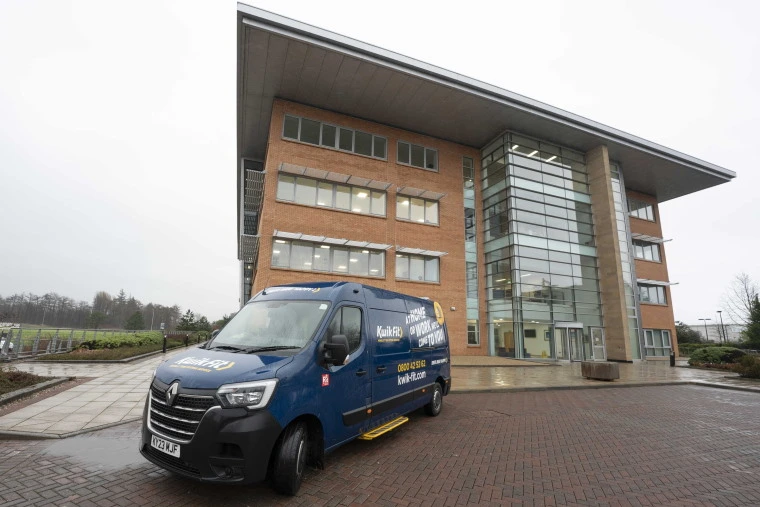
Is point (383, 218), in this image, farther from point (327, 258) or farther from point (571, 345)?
point (571, 345)

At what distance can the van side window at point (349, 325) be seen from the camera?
4901mm

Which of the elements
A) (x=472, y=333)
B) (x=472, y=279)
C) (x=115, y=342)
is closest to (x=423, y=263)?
(x=472, y=279)

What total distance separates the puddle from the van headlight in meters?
2.25

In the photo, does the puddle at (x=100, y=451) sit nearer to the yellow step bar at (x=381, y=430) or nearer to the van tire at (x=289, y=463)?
the van tire at (x=289, y=463)

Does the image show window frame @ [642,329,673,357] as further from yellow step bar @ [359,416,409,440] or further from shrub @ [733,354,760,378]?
yellow step bar @ [359,416,409,440]

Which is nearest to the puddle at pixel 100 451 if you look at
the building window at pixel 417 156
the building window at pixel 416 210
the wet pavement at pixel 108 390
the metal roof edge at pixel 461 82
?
the wet pavement at pixel 108 390

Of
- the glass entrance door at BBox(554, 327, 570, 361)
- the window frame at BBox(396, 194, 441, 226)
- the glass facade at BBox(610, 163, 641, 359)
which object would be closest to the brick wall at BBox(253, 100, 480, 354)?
the window frame at BBox(396, 194, 441, 226)

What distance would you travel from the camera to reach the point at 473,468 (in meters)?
4.92

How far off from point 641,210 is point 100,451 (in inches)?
1545

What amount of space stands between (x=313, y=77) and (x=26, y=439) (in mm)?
18428

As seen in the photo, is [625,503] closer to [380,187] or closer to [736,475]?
[736,475]

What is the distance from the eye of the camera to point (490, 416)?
8016mm

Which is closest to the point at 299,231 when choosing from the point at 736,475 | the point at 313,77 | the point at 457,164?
the point at 313,77

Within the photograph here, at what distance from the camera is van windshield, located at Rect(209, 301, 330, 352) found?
4566 millimetres
